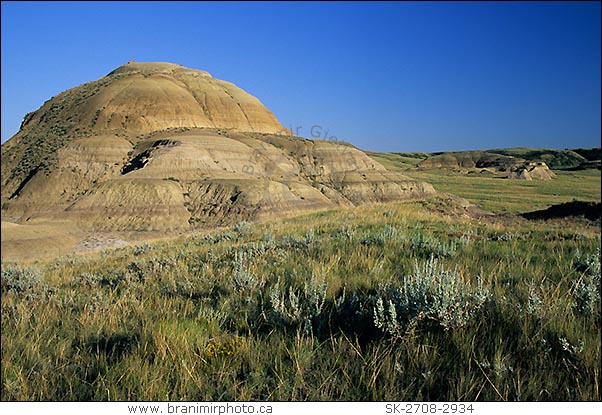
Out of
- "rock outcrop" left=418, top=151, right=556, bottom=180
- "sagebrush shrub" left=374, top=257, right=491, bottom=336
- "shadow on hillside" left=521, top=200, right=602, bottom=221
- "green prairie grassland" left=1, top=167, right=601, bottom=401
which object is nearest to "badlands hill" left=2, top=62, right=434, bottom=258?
"rock outcrop" left=418, top=151, right=556, bottom=180

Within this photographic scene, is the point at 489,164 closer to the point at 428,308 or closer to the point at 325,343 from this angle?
the point at 428,308

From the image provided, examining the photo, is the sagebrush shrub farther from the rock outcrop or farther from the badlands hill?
the badlands hill

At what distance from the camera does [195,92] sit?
80.7m

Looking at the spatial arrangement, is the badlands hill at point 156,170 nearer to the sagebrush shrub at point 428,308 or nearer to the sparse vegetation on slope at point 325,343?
the sparse vegetation on slope at point 325,343

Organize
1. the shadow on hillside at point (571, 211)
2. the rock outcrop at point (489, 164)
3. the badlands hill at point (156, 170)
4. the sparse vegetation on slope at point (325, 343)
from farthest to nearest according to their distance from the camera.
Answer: the badlands hill at point (156, 170) < the rock outcrop at point (489, 164) < the shadow on hillside at point (571, 211) < the sparse vegetation on slope at point (325, 343)

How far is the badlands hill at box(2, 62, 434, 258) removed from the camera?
42.2 metres

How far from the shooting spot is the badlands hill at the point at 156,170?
42188 millimetres

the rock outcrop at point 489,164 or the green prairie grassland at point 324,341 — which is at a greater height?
the rock outcrop at point 489,164

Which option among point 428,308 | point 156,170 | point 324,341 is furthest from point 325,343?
point 156,170

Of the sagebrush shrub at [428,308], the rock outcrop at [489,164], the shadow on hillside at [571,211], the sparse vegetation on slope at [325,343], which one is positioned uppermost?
the rock outcrop at [489,164]

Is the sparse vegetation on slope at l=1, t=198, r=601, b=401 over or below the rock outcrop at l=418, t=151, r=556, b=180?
below

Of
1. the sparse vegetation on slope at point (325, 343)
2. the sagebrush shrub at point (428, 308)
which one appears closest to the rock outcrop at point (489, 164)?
the sparse vegetation on slope at point (325, 343)

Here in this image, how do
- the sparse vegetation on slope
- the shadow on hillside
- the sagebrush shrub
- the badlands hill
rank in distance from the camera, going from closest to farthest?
the sparse vegetation on slope → the sagebrush shrub → the shadow on hillside → the badlands hill

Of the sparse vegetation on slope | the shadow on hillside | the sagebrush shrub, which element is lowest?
the shadow on hillside
